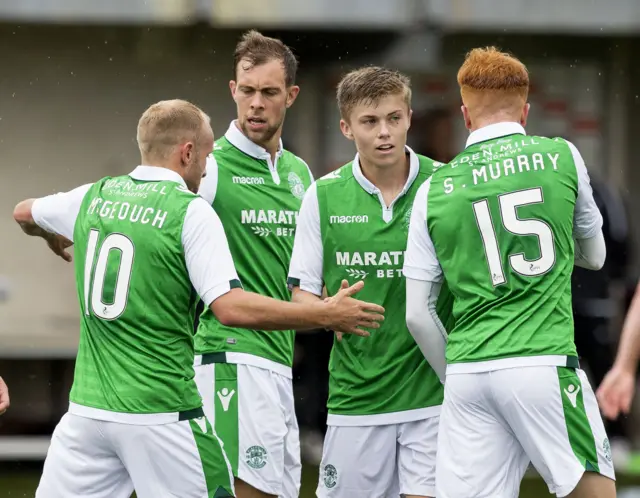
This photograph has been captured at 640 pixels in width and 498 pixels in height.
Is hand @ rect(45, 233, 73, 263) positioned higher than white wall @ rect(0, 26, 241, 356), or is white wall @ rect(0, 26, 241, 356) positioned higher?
white wall @ rect(0, 26, 241, 356)

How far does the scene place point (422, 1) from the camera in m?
10.4

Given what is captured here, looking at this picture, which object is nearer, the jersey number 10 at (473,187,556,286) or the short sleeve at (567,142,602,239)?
the jersey number 10 at (473,187,556,286)

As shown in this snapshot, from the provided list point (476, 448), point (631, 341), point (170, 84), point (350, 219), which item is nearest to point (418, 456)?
point (476, 448)

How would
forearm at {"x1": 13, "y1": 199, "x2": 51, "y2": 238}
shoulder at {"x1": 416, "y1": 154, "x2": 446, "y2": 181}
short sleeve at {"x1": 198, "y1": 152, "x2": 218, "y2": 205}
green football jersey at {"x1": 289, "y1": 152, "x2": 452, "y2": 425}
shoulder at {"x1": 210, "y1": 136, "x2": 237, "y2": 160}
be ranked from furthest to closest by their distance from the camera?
shoulder at {"x1": 210, "y1": 136, "x2": 237, "y2": 160} → short sleeve at {"x1": 198, "y1": 152, "x2": 218, "y2": 205} → shoulder at {"x1": 416, "y1": 154, "x2": 446, "y2": 181} → green football jersey at {"x1": 289, "y1": 152, "x2": 452, "y2": 425} → forearm at {"x1": 13, "y1": 199, "x2": 51, "y2": 238}

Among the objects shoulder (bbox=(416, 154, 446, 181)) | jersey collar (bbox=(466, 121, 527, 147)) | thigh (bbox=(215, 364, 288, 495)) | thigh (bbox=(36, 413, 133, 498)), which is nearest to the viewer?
thigh (bbox=(36, 413, 133, 498))

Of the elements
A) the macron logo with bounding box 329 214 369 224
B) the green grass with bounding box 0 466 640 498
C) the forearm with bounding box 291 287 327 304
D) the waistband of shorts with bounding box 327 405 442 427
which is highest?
the macron logo with bounding box 329 214 369 224

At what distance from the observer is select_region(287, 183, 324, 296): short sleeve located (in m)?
5.62

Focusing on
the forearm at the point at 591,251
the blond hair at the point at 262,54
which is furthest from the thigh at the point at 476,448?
the blond hair at the point at 262,54

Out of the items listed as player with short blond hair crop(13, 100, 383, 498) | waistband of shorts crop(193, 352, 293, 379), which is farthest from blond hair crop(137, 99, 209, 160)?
waistband of shorts crop(193, 352, 293, 379)

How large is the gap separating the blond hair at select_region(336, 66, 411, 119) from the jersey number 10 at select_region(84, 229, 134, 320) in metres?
1.28

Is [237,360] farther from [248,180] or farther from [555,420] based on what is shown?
[555,420]

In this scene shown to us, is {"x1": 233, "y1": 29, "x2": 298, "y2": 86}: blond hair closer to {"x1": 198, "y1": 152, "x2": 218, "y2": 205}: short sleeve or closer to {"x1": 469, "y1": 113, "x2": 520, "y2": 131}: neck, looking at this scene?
{"x1": 198, "y1": 152, "x2": 218, "y2": 205}: short sleeve

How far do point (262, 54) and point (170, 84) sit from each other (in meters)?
4.68

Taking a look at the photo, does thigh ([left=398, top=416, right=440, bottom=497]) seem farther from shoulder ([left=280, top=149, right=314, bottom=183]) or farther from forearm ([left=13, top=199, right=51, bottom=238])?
forearm ([left=13, top=199, right=51, bottom=238])
